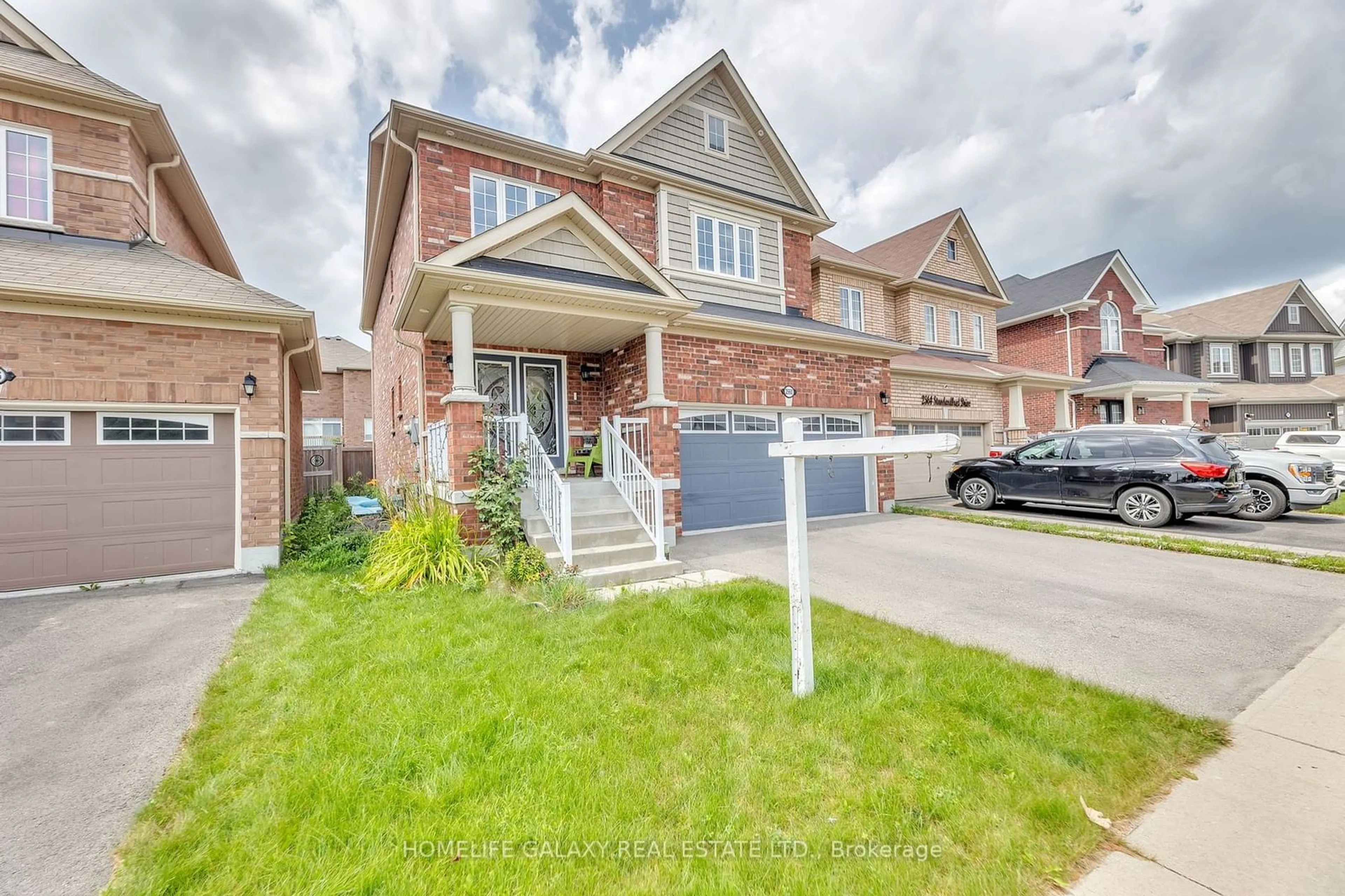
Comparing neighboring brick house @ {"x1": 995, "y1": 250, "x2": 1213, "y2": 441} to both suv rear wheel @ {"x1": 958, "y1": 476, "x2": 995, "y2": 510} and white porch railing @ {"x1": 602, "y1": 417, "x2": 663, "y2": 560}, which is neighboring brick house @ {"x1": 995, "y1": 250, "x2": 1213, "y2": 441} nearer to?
suv rear wheel @ {"x1": 958, "y1": 476, "x2": 995, "y2": 510}

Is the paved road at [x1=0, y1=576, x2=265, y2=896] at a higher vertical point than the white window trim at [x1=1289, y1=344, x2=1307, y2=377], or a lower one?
lower

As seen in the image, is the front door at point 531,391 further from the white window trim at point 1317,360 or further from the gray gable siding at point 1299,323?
the white window trim at point 1317,360

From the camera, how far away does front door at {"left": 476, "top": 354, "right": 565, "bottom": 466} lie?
346 inches

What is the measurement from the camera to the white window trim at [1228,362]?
2639 cm

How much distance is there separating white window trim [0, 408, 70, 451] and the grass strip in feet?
44.9

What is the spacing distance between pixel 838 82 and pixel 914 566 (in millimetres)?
8693

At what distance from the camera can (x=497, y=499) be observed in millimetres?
6484

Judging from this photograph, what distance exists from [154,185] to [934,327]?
19.3 metres

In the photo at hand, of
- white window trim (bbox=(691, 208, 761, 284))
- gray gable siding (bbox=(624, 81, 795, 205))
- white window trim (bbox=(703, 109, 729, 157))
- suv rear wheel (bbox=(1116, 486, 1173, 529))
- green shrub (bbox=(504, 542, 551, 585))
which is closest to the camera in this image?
green shrub (bbox=(504, 542, 551, 585))

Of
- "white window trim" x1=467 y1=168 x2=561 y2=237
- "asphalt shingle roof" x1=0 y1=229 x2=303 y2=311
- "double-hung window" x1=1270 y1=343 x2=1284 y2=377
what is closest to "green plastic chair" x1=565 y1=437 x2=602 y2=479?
"white window trim" x1=467 y1=168 x2=561 y2=237

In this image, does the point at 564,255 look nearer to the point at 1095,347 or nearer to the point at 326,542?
the point at 326,542

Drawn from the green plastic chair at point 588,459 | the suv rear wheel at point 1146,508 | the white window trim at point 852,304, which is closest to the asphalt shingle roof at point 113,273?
the green plastic chair at point 588,459

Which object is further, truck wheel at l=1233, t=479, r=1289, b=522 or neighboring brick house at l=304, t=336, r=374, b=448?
neighboring brick house at l=304, t=336, r=374, b=448

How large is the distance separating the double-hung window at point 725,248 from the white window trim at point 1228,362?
29237 millimetres
